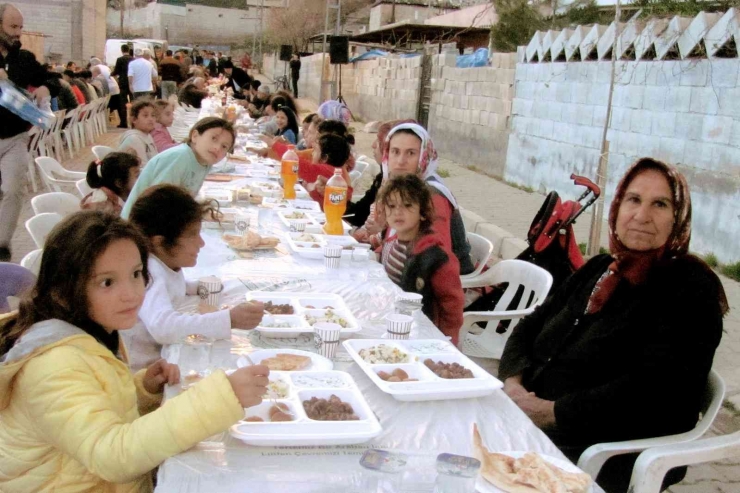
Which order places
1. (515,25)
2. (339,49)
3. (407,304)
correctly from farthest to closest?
1. (515,25)
2. (339,49)
3. (407,304)

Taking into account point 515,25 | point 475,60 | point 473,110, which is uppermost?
point 515,25

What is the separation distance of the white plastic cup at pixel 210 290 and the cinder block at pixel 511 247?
4594mm

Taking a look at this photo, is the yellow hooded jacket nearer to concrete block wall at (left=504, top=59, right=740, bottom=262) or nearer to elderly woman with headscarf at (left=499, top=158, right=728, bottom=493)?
elderly woman with headscarf at (left=499, top=158, right=728, bottom=493)

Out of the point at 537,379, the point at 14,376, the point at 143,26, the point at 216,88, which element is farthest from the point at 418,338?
the point at 143,26

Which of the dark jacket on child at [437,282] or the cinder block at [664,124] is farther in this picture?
the cinder block at [664,124]

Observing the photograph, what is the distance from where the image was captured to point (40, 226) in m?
3.50

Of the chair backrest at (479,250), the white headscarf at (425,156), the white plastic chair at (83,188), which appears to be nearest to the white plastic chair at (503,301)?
the chair backrest at (479,250)

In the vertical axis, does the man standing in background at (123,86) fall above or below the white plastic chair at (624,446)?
above

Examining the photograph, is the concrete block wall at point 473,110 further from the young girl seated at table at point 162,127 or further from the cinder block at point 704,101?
the young girl seated at table at point 162,127

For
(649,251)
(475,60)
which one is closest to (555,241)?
(649,251)

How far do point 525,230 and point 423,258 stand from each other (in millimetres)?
4861

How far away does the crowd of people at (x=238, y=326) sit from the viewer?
156cm

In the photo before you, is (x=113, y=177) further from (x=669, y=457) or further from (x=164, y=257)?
(x=669, y=457)

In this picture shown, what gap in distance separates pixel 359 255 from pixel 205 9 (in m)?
65.8
